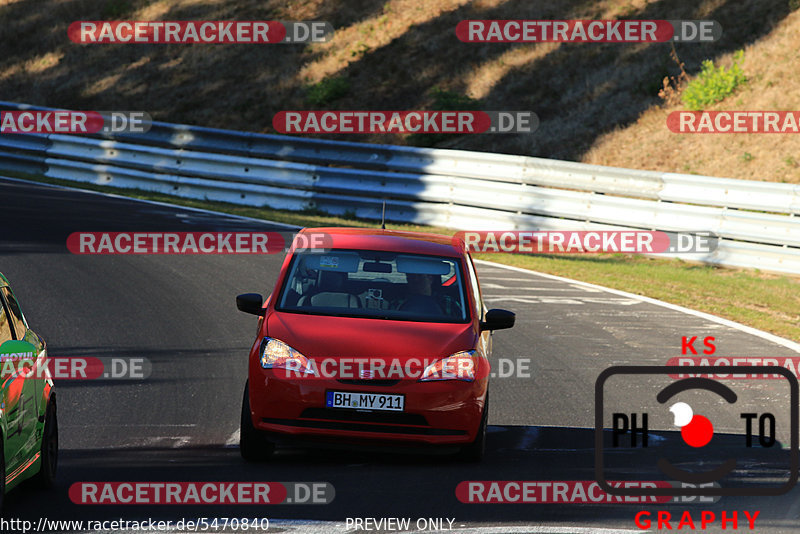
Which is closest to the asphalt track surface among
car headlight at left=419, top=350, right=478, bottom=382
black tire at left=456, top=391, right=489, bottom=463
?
black tire at left=456, top=391, right=489, bottom=463

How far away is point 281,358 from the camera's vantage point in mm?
8383

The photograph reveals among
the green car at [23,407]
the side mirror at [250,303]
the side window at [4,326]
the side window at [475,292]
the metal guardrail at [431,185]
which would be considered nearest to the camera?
the green car at [23,407]

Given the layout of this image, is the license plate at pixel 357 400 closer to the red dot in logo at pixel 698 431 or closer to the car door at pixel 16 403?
the car door at pixel 16 403

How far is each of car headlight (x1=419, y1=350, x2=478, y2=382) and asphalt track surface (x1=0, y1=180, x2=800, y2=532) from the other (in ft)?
2.14

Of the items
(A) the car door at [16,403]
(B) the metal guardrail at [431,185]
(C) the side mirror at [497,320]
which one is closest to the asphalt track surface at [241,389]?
(A) the car door at [16,403]

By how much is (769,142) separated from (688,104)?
2.90 m

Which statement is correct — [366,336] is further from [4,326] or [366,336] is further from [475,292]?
[4,326]

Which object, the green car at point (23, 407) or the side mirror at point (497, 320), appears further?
the side mirror at point (497, 320)

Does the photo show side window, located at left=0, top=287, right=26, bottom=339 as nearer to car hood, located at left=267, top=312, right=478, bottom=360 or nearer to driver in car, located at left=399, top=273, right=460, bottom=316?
car hood, located at left=267, top=312, right=478, bottom=360

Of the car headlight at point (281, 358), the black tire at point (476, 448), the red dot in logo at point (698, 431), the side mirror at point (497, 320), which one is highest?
the side mirror at point (497, 320)

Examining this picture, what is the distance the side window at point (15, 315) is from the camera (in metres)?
7.25

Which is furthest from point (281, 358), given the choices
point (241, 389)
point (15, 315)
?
point (241, 389)

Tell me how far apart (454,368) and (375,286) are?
1.24 metres

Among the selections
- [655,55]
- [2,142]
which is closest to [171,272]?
[2,142]
